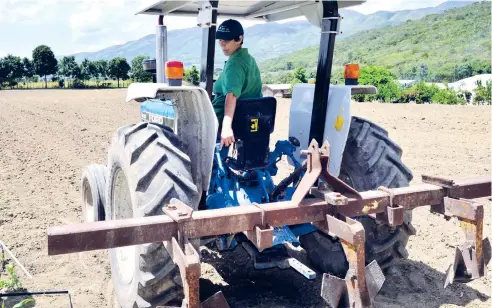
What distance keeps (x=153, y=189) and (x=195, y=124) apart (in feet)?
2.31

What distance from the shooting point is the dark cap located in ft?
11.6

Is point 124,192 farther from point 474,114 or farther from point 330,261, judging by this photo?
point 474,114

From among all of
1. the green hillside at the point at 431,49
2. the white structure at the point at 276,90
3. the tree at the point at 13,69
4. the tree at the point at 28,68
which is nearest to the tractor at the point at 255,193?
the white structure at the point at 276,90

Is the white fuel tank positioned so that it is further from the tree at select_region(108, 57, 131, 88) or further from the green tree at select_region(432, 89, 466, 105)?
the tree at select_region(108, 57, 131, 88)

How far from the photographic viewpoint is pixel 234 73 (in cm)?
346

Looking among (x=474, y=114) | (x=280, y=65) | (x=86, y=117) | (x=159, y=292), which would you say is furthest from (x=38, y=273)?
(x=280, y=65)

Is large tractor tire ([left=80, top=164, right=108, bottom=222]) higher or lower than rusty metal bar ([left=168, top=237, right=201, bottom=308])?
lower

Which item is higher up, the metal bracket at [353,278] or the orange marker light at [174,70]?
the orange marker light at [174,70]

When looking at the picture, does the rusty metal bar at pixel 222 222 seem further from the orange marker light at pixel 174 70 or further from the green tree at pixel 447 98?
the green tree at pixel 447 98

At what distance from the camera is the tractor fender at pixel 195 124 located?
3234mm

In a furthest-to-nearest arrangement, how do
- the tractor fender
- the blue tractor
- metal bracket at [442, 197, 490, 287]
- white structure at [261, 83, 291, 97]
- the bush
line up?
the bush
white structure at [261, 83, 291, 97]
the tractor fender
the blue tractor
metal bracket at [442, 197, 490, 287]

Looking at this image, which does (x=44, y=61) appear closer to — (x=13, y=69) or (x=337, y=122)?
(x=13, y=69)

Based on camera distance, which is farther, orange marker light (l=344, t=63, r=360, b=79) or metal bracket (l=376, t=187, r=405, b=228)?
orange marker light (l=344, t=63, r=360, b=79)

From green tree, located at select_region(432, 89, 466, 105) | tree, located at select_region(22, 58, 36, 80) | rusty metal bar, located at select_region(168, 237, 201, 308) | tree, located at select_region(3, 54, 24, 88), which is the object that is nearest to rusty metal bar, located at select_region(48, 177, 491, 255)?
rusty metal bar, located at select_region(168, 237, 201, 308)
